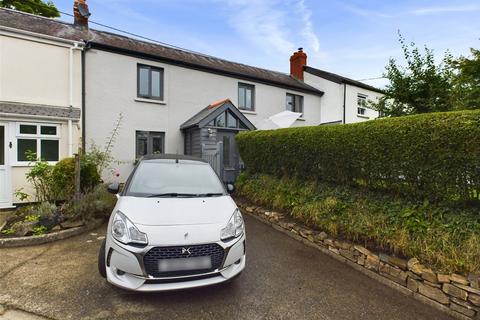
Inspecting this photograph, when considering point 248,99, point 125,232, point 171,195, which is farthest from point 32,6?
point 125,232

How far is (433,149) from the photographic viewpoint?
145 inches

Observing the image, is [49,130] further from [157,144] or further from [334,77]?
[334,77]

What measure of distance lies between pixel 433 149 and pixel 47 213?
7.28 meters

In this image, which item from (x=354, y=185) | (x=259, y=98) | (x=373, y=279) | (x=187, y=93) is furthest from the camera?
(x=259, y=98)

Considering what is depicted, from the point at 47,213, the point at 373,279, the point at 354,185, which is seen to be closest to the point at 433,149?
the point at 354,185

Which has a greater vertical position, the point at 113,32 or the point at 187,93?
the point at 113,32

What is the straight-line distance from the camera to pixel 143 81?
34.1 feet

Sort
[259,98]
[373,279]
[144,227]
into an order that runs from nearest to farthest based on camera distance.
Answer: [144,227], [373,279], [259,98]

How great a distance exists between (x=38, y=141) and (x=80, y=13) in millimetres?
6407

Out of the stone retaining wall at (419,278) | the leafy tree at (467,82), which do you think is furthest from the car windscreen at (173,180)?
the leafy tree at (467,82)

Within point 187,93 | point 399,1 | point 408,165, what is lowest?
point 408,165

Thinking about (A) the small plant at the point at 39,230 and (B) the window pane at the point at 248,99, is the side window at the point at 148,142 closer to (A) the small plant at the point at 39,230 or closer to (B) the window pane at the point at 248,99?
(B) the window pane at the point at 248,99

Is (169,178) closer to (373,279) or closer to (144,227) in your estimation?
(144,227)

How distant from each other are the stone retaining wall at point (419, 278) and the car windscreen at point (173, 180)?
2267 mm
